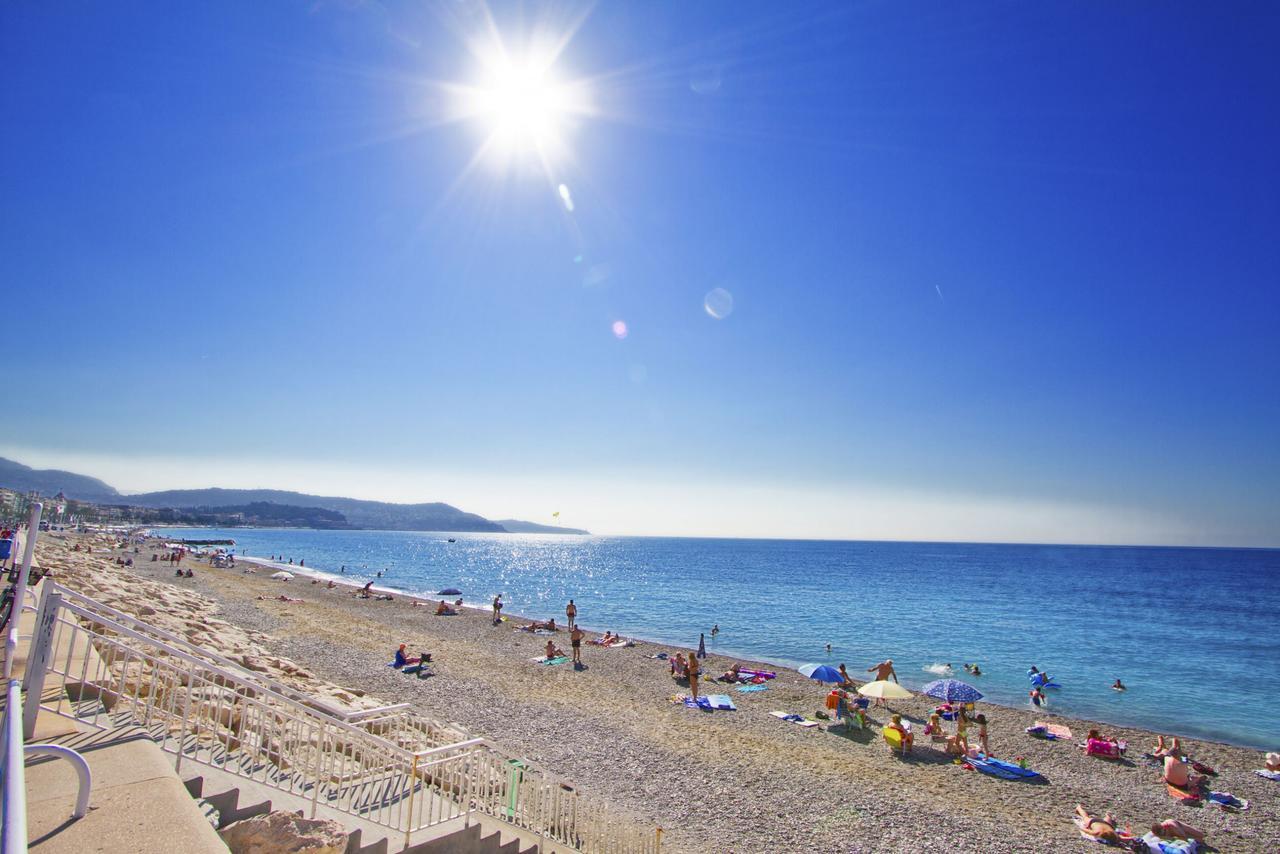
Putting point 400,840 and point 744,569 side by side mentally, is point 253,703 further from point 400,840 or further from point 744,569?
point 744,569

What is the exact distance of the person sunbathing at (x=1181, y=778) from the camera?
15078 millimetres

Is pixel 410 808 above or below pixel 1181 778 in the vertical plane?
above

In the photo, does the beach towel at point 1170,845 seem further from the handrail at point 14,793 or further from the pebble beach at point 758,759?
the handrail at point 14,793

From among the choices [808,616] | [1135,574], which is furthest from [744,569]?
[1135,574]

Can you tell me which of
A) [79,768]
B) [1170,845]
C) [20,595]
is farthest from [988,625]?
[79,768]

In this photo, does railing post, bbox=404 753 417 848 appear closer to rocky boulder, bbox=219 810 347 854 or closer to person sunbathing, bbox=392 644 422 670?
rocky boulder, bbox=219 810 347 854

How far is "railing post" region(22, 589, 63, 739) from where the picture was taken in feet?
18.9

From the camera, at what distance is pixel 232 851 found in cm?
584

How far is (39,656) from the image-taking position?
19.3ft

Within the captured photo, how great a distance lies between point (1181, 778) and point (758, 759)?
10.5 metres

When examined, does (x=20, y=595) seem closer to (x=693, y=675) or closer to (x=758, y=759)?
(x=758, y=759)

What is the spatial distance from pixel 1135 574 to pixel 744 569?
75886 millimetres

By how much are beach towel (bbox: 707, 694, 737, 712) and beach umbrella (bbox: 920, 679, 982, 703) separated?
19.8 feet

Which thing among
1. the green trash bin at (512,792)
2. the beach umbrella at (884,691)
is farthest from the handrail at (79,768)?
the beach umbrella at (884,691)
